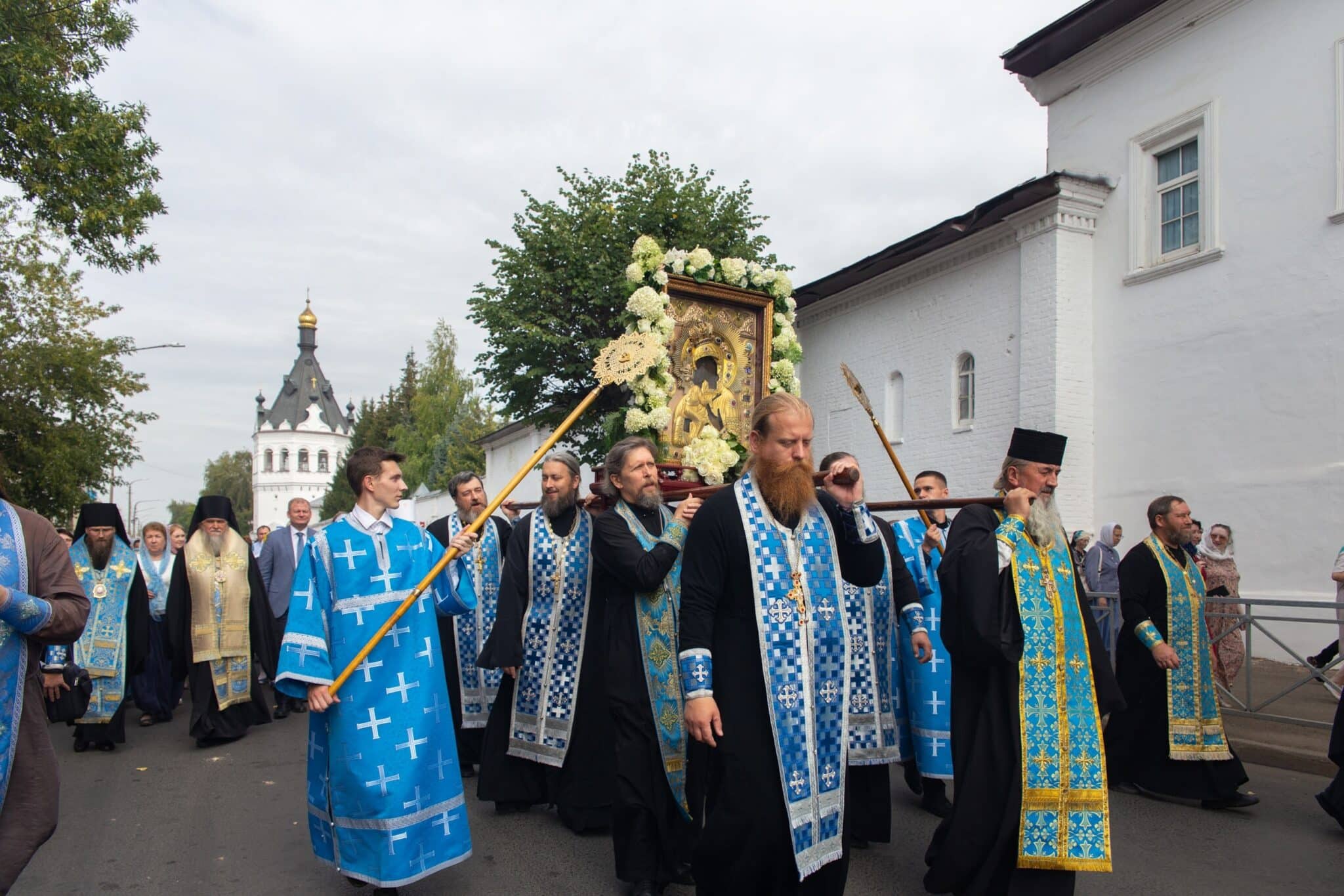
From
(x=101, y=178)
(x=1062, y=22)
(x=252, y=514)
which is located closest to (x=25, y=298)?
(x=101, y=178)

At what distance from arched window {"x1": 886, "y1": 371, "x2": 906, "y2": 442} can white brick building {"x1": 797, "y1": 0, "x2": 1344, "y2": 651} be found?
19.4 inches

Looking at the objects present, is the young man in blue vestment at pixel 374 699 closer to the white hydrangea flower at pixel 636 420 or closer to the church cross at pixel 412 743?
the church cross at pixel 412 743

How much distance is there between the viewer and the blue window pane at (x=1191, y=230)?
1355 cm

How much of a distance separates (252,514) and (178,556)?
9943 centimetres

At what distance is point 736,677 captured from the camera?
3.48 metres

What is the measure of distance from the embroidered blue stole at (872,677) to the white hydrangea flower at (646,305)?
2119 millimetres

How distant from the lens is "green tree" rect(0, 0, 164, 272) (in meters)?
11.9

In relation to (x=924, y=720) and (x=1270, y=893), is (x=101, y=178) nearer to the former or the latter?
(x=924, y=720)

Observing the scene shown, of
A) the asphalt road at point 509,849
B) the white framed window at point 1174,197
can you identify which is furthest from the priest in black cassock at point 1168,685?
the white framed window at point 1174,197

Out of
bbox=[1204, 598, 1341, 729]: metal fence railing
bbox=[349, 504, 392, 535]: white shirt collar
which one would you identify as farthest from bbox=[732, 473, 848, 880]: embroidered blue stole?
bbox=[1204, 598, 1341, 729]: metal fence railing

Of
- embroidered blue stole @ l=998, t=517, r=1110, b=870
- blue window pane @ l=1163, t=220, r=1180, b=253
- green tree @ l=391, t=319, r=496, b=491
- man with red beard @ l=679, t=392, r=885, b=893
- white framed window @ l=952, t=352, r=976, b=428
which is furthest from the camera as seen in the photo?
green tree @ l=391, t=319, r=496, b=491

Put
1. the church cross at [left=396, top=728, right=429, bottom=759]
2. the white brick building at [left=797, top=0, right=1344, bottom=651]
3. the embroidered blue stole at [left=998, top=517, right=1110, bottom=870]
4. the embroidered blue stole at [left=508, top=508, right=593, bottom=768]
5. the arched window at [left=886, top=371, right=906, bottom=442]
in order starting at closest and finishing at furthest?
the embroidered blue stole at [left=998, top=517, right=1110, bottom=870], the church cross at [left=396, top=728, right=429, bottom=759], the embroidered blue stole at [left=508, top=508, right=593, bottom=768], the white brick building at [left=797, top=0, right=1344, bottom=651], the arched window at [left=886, top=371, right=906, bottom=442]

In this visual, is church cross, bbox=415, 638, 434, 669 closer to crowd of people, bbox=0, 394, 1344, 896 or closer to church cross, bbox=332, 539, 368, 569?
crowd of people, bbox=0, 394, 1344, 896

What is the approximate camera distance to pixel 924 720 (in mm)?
5680
